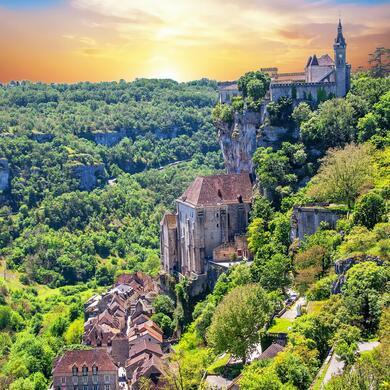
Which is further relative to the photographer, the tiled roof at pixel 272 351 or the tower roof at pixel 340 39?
the tower roof at pixel 340 39

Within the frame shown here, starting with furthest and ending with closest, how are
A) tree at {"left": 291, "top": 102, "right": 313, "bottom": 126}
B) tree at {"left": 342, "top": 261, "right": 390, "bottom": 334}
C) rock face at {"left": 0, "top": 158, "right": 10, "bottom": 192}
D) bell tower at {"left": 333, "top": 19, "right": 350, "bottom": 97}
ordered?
1. rock face at {"left": 0, "top": 158, "right": 10, "bottom": 192}
2. bell tower at {"left": 333, "top": 19, "right": 350, "bottom": 97}
3. tree at {"left": 291, "top": 102, "right": 313, "bottom": 126}
4. tree at {"left": 342, "top": 261, "right": 390, "bottom": 334}

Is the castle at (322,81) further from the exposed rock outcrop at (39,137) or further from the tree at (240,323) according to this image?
the exposed rock outcrop at (39,137)

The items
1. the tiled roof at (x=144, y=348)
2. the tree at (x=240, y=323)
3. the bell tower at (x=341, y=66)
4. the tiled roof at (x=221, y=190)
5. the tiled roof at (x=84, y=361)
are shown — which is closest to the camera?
the tree at (x=240, y=323)

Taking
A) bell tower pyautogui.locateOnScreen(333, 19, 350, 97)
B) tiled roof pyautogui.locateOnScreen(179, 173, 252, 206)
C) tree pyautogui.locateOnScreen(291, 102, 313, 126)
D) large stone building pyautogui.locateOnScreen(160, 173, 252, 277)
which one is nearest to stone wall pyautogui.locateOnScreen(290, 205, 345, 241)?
large stone building pyautogui.locateOnScreen(160, 173, 252, 277)

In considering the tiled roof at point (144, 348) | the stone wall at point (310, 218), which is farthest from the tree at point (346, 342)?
the tiled roof at point (144, 348)

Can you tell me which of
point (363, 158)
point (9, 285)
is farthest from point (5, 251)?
point (363, 158)

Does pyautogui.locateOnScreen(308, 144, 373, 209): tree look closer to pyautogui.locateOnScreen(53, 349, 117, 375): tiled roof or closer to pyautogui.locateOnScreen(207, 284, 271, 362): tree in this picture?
pyautogui.locateOnScreen(207, 284, 271, 362): tree
